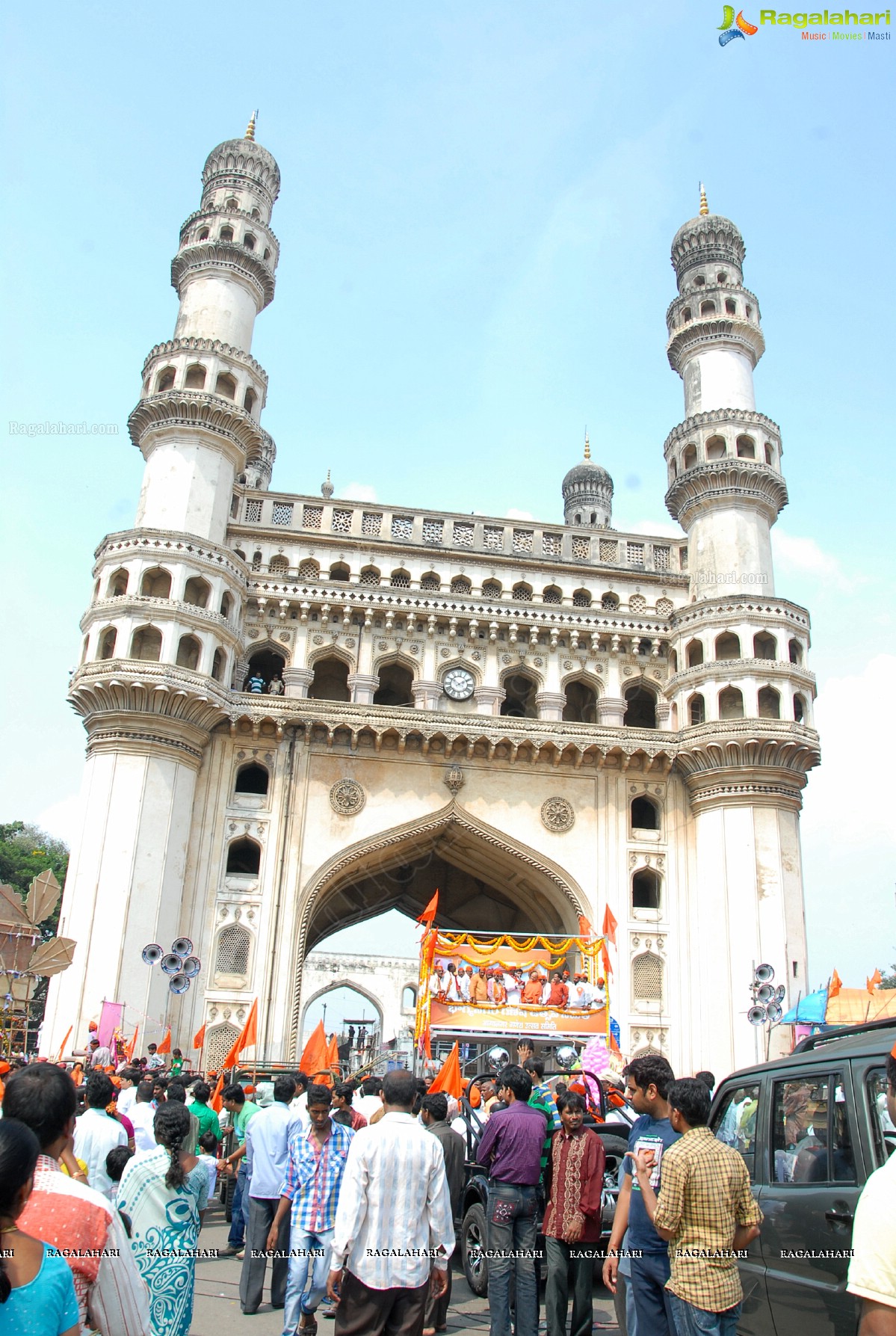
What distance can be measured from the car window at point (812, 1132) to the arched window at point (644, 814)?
827 inches

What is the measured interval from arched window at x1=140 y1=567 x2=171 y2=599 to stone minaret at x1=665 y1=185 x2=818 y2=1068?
1259 centimetres

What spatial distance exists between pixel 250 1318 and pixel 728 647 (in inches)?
847

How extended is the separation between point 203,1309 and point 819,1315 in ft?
16.3

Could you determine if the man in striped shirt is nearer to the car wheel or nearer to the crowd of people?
the crowd of people

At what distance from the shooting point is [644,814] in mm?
26969

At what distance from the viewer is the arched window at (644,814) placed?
87.7 ft

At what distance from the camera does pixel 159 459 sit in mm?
26734

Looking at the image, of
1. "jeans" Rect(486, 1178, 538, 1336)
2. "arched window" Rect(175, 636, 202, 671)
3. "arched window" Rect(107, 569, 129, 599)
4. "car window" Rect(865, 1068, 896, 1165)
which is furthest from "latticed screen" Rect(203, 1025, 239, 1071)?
"car window" Rect(865, 1068, 896, 1165)

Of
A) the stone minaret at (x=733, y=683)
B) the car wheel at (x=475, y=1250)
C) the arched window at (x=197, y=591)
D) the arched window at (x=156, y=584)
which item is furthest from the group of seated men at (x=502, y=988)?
the arched window at (x=156, y=584)

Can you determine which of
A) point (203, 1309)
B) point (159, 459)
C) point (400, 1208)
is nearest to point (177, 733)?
point (159, 459)

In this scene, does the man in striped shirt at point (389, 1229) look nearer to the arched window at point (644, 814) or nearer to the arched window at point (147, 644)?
the arched window at point (147, 644)

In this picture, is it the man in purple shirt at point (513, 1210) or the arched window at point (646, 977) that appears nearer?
the man in purple shirt at point (513, 1210)

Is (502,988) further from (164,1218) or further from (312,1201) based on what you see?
(164,1218)

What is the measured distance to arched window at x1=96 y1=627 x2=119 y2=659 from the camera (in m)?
24.0
